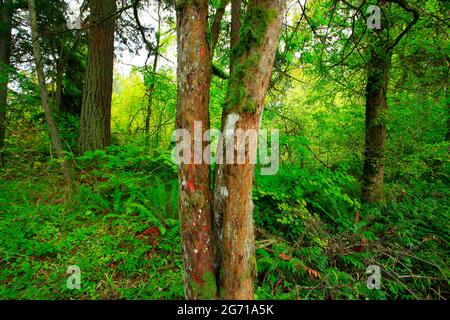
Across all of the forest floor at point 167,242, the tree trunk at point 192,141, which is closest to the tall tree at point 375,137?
the forest floor at point 167,242

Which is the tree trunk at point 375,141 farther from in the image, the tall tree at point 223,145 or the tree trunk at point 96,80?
the tree trunk at point 96,80

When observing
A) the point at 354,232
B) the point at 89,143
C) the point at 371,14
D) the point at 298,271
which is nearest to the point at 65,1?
the point at 89,143

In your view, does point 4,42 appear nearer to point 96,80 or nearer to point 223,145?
point 96,80

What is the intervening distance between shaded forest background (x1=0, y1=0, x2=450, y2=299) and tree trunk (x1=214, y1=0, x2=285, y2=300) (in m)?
0.21

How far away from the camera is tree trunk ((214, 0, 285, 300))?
174 cm

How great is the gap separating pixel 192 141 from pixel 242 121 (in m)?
0.42

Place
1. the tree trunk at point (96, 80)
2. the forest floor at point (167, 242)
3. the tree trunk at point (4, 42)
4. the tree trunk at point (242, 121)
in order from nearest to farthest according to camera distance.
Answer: the tree trunk at point (242, 121) → the forest floor at point (167, 242) → the tree trunk at point (96, 80) → the tree trunk at point (4, 42)

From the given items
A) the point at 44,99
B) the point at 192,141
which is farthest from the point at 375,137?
the point at 44,99

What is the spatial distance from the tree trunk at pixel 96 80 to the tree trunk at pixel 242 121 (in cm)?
405

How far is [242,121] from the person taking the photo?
173 centimetres

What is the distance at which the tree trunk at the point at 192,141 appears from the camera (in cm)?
179

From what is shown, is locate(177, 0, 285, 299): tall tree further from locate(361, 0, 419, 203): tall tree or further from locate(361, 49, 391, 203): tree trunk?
locate(361, 49, 391, 203): tree trunk

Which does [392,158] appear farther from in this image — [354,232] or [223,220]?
[223,220]

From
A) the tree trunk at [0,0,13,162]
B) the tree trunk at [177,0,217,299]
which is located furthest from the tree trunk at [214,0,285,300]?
the tree trunk at [0,0,13,162]
